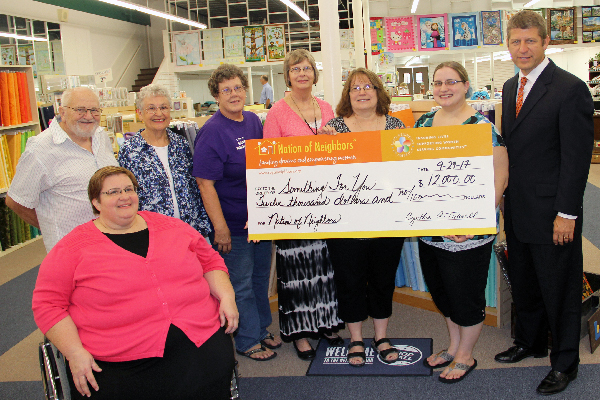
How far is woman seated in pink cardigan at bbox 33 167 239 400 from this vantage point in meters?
1.80

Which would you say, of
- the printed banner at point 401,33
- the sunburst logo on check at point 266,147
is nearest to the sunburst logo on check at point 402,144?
the sunburst logo on check at point 266,147

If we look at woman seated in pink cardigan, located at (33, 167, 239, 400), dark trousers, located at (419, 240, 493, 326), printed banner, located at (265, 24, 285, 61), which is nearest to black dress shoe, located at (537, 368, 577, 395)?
dark trousers, located at (419, 240, 493, 326)

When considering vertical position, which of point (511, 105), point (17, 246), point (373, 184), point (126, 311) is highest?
point (511, 105)

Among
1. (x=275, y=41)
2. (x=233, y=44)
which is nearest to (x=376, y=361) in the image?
(x=275, y=41)

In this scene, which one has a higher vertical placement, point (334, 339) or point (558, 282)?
point (558, 282)

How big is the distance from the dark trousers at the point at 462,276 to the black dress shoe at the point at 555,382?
1.35 feet

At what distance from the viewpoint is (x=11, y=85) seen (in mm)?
5383

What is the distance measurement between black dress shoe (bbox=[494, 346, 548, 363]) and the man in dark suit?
265 millimetres

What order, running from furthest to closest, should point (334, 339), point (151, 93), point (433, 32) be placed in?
point (433, 32), point (334, 339), point (151, 93)

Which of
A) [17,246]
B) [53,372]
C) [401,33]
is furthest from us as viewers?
[401,33]

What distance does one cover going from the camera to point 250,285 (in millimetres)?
2777

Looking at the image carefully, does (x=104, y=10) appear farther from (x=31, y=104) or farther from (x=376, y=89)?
(x=376, y=89)

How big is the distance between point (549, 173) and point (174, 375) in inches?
72.4

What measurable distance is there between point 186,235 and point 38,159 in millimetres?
900
